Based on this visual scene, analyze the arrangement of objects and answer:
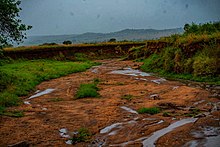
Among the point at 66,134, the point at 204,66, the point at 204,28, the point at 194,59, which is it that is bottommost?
the point at 66,134

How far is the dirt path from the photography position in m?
8.71

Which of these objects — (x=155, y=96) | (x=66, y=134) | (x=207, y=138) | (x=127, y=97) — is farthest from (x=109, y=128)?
(x=155, y=96)

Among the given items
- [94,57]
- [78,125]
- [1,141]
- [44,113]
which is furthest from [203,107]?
[94,57]

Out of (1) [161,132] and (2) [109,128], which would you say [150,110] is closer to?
(2) [109,128]

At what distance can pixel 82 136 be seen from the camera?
353 inches

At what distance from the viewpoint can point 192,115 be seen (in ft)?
34.3

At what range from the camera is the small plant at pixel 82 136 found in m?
8.76

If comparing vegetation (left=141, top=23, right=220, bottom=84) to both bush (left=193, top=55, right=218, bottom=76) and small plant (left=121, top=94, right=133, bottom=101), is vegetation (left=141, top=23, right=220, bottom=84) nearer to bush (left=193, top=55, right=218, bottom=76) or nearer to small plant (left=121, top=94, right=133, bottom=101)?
bush (left=193, top=55, right=218, bottom=76)

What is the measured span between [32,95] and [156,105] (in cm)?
795

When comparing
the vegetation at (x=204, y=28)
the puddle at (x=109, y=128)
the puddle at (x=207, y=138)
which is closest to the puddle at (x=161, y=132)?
the puddle at (x=207, y=138)

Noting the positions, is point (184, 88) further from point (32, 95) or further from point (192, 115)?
point (32, 95)

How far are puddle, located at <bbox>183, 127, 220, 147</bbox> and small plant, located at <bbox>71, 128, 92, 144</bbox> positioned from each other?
2.76 meters

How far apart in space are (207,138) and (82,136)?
3.31 metres

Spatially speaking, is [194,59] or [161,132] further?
[194,59]
